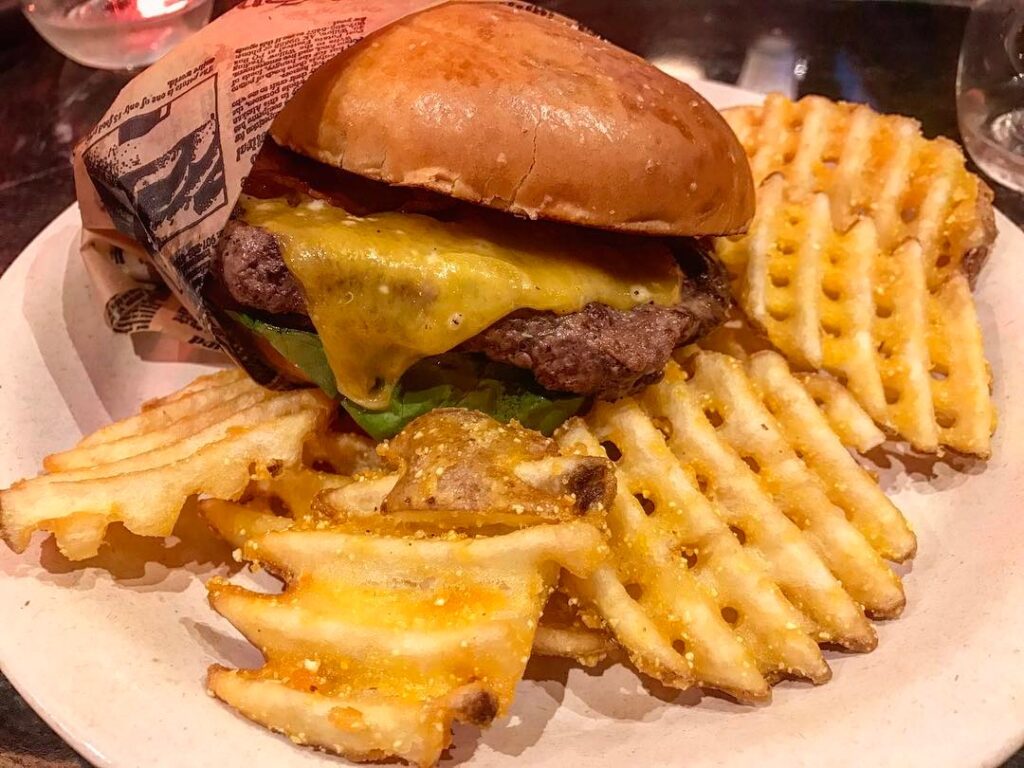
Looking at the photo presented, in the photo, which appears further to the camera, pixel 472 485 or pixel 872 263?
pixel 872 263

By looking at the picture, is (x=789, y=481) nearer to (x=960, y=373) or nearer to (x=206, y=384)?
(x=960, y=373)

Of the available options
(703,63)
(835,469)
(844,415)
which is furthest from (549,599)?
(703,63)

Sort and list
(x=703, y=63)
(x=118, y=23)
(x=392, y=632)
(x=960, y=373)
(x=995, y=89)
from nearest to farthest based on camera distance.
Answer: (x=392, y=632) < (x=960, y=373) < (x=995, y=89) < (x=118, y=23) < (x=703, y=63)

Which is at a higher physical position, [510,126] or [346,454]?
[510,126]

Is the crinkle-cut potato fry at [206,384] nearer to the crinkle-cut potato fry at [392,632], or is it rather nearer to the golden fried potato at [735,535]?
the crinkle-cut potato fry at [392,632]

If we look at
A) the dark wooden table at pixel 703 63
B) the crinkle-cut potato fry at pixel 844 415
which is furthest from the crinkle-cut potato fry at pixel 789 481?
the dark wooden table at pixel 703 63

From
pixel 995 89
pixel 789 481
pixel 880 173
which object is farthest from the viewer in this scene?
pixel 995 89

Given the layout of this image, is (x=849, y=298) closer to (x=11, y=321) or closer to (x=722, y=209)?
(x=722, y=209)
